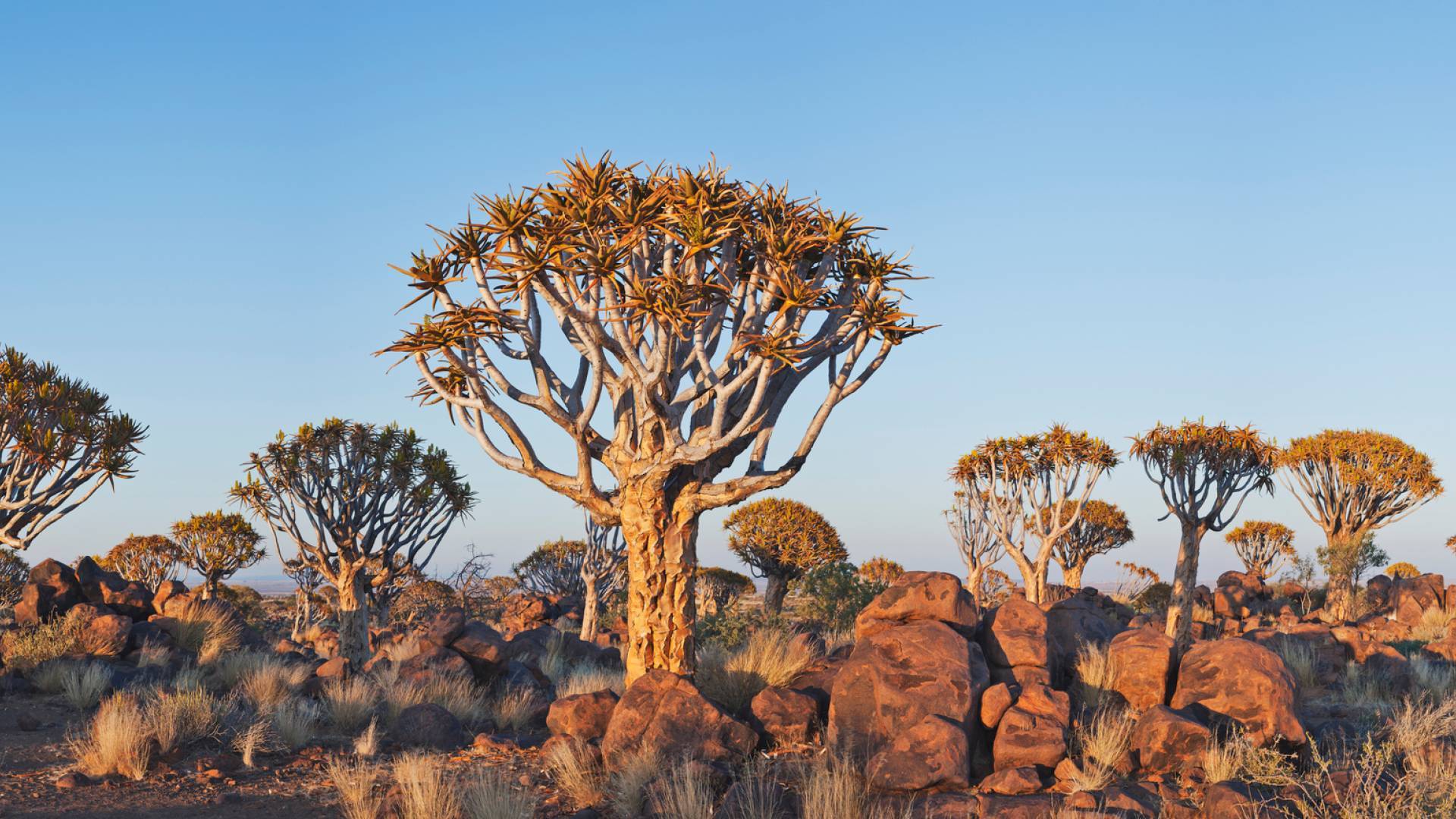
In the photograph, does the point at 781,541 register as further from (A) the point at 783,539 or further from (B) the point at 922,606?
(B) the point at 922,606

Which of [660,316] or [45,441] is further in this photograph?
[45,441]

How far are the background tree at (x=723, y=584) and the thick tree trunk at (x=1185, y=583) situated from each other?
14260mm

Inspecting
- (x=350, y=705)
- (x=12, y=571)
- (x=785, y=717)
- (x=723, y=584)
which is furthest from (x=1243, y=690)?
(x=12, y=571)

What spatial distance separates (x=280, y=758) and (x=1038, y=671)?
7688mm

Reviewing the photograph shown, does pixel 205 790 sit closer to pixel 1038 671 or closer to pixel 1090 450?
pixel 1038 671

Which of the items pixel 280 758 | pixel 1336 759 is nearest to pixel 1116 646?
pixel 1336 759

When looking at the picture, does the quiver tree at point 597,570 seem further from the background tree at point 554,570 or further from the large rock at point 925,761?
the large rock at point 925,761

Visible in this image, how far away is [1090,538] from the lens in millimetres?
32375

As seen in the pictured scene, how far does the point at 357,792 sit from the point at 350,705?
13.4 feet

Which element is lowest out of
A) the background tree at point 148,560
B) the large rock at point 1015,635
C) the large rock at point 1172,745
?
the large rock at point 1172,745

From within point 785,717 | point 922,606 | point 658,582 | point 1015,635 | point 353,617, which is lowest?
point 785,717

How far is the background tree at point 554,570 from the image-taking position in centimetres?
3472

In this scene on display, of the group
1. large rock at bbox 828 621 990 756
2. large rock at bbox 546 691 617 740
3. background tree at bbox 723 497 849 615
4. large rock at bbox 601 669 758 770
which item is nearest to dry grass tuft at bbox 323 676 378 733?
large rock at bbox 546 691 617 740

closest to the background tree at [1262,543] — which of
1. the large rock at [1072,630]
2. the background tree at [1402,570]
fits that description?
the background tree at [1402,570]
